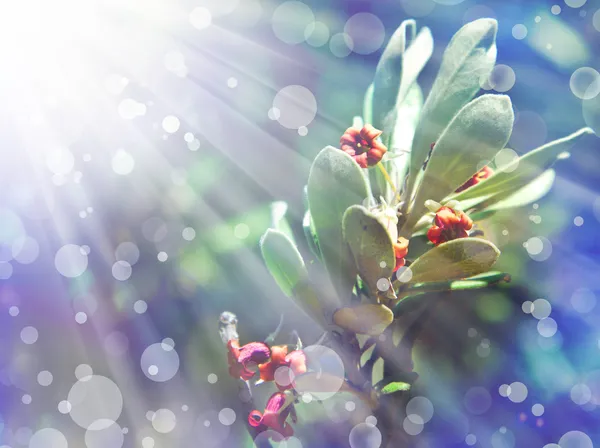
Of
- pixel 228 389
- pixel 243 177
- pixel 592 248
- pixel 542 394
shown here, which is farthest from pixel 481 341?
pixel 243 177

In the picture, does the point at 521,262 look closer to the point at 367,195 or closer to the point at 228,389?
the point at 367,195

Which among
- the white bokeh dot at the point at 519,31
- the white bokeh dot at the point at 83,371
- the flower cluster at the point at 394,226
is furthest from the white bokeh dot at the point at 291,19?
the white bokeh dot at the point at 83,371

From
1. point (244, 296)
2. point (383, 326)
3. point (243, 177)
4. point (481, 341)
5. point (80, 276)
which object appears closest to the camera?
point (383, 326)

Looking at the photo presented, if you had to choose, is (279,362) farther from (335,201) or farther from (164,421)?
(164,421)

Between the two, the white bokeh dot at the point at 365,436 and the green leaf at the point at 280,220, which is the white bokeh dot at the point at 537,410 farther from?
the green leaf at the point at 280,220

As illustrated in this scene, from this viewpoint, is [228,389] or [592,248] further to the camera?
[228,389]

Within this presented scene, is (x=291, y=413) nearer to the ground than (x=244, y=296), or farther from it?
farther from it

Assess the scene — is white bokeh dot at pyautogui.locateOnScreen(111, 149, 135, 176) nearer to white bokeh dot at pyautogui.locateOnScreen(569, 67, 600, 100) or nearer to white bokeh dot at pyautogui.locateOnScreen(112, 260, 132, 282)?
white bokeh dot at pyautogui.locateOnScreen(112, 260, 132, 282)
